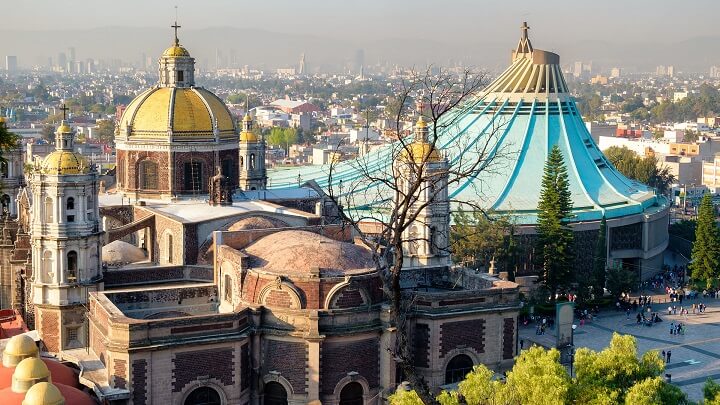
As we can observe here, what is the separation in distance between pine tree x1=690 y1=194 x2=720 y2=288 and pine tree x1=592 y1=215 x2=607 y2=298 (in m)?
3.71

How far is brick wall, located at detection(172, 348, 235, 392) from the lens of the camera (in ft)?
74.3

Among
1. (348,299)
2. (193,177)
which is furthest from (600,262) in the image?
(348,299)

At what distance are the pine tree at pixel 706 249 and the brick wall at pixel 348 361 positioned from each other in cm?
2351

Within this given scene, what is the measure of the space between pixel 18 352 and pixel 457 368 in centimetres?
1015

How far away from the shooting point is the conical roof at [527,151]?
4781 centimetres

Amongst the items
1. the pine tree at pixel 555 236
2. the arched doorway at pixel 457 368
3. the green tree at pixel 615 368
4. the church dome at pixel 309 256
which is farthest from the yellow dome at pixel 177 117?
the green tree at pixel 615 368

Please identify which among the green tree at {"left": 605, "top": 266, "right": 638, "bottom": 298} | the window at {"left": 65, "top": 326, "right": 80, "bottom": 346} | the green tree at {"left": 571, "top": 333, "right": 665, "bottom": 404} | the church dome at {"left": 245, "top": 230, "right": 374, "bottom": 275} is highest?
the church dome at {"left": 245, "top": 230, "right": 374, "bottom": 275}

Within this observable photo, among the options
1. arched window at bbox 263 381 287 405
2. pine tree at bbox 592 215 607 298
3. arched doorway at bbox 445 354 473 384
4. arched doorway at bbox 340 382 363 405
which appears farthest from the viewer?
pine tree at bbox 592 215 607 298

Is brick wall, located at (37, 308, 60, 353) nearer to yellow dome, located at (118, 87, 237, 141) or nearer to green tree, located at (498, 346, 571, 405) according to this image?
yellow dome, located at (118, 87, 237, 141)

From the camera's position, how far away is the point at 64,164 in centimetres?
2703

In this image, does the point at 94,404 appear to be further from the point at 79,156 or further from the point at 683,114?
the point at 683,114

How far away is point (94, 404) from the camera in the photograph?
21.0 m

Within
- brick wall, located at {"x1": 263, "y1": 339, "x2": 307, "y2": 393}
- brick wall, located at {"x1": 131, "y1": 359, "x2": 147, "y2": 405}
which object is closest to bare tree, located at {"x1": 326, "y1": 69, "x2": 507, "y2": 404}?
brick wall, located at {"x1": 263, "y1": 339, "x2": 307, "y2": 393}

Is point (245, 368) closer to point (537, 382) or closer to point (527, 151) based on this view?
point (537, 382)
